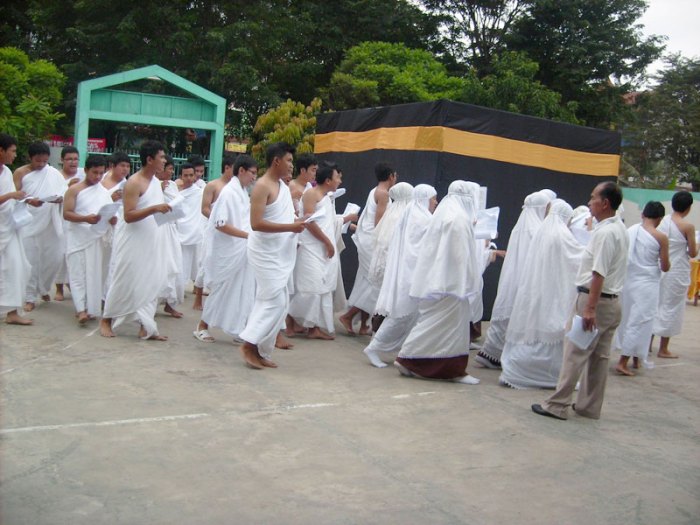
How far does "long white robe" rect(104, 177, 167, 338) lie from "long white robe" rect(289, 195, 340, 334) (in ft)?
4.58

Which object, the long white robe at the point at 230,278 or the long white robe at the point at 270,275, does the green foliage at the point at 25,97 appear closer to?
the long white robe at the point at 230,278

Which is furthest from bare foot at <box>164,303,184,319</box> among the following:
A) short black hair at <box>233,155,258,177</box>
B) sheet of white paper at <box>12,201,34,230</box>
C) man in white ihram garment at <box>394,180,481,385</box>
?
man in white ihram garment at <box>394,180,481,385</box>

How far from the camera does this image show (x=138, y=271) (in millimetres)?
6930

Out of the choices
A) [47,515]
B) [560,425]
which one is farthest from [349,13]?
[47,515]

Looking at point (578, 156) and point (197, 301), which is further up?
point (578, 156)

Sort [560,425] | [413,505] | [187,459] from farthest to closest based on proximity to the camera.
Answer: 1. [560,425]
2. [187,459]
3. [413,505]

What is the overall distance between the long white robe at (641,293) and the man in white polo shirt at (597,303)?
208 centimetres

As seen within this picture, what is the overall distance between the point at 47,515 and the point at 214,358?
10.6 feet

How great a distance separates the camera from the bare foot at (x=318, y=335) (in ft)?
25.9

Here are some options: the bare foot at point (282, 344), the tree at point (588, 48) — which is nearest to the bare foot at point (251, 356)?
the bare foot at point (282, 344)

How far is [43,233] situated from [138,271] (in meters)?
2.05

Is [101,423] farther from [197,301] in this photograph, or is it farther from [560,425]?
[197,301]

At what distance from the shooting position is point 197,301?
9.12m

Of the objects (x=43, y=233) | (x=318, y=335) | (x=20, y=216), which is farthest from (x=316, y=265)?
(x=43, y=233)
